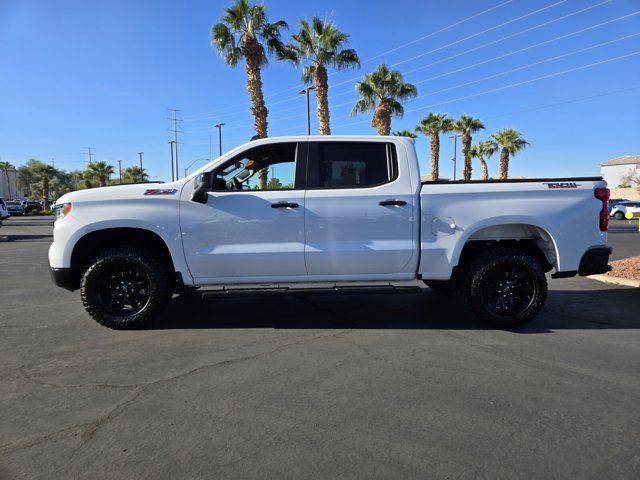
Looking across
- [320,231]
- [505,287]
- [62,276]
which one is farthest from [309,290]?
[62,276]

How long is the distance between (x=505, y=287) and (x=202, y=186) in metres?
3.54

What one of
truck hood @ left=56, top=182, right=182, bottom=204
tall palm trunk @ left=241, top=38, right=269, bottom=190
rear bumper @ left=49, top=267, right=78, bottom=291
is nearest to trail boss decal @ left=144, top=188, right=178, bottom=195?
truck hood @ left=56, top=182, right=182, bottom=204

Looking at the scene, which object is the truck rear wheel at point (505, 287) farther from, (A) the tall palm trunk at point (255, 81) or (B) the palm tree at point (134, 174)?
(B) the palm tree at point (134, 174)

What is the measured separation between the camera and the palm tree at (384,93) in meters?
28.8

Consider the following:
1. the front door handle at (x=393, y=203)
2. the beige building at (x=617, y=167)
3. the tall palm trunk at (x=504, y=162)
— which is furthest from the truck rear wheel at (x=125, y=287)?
the beige building at (x=617, y=167)

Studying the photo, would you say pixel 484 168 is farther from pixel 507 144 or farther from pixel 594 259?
pixel 594 259

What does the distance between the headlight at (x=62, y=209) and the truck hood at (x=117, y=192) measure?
0.05 metres

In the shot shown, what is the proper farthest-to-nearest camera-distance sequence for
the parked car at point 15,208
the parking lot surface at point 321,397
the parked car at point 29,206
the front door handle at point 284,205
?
the parked car at point 29,206 → the parked car at point 15,208 → the front door handle at point 284,205 → the parking lot surface at point 321,397

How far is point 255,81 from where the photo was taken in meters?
21.8

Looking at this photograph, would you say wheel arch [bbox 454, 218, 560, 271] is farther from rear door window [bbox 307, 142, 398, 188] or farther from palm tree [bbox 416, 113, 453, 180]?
palm tree [bbox 416, 113, 453, 180]

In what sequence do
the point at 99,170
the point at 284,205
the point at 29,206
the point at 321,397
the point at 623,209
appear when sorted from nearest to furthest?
the point at 321,397 → the point at 284,205 → the point at 623,209 → the point at 29,206 → the point at 99,170

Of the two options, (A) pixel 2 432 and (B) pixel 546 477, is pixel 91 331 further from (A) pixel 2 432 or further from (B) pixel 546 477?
(B) pixel 546 477

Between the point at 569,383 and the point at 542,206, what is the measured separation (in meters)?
2.08

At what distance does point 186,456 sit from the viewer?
8.80 feet
